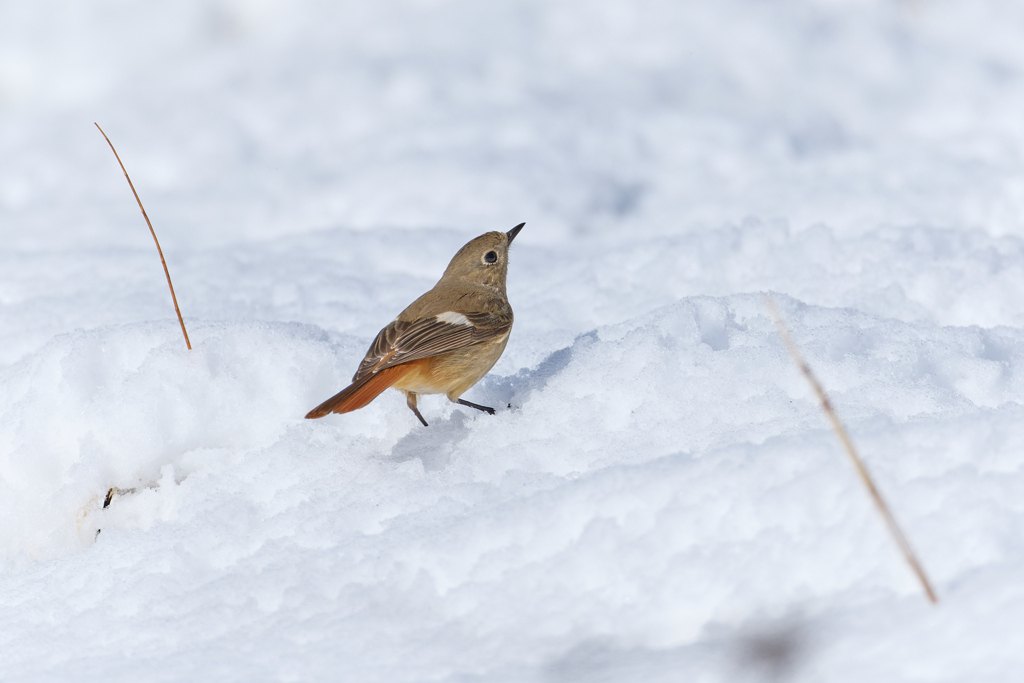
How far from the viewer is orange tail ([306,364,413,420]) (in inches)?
102

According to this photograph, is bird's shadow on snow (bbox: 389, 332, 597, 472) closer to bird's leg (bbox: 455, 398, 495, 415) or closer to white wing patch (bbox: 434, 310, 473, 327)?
bird's leg (bbox: 455, 398, 495, 415)

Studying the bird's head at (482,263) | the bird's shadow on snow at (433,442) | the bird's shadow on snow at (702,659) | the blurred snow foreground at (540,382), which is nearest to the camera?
the bird's shadow on snow at (702,659)

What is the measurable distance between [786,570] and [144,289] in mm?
3528

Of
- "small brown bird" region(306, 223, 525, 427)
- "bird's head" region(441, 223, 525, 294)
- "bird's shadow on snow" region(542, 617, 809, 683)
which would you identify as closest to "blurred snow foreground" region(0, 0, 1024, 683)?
"bird's shadow on snow" region(542, 617, 809, 683)

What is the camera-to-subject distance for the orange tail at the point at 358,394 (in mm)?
2602

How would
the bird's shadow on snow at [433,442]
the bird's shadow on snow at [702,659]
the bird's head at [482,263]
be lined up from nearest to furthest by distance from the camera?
the bird's shadow on snow at [702,659]
the bird's shadow on snow at [433,442]
the bird's head at [482,263]

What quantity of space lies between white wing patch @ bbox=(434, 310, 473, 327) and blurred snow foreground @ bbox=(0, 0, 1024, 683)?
1.02ft

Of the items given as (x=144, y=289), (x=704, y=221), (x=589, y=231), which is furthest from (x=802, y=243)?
(x=144, y=289)

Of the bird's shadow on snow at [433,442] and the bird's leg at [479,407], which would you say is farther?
the bird's leg at [479,407]

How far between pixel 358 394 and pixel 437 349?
1.20 feet

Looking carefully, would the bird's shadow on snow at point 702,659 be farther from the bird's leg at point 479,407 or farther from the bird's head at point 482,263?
the bird's head at point 482,263

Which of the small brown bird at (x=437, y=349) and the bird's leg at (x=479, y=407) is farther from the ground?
the small brown bird at (x=437, y=349)

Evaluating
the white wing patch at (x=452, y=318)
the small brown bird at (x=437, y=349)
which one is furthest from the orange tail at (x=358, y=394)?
the white wing patch at (x=452, y=318)

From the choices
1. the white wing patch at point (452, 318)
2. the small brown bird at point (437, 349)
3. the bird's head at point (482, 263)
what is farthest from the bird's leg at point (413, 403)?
the bird's head at point (482, 263)
